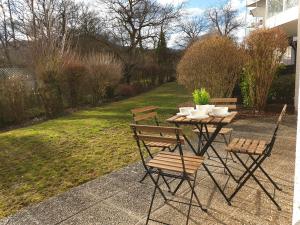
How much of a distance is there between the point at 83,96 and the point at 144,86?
8912mm

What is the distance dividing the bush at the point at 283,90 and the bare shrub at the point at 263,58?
767 millimetres

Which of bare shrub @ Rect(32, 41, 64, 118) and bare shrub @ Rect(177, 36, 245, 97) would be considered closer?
bare shrub @ Rect(177, 36, 245, 97)

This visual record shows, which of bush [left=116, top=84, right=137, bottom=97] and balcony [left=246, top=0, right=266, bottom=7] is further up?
balcony [left=246, top=0, right=266, bottom=7]

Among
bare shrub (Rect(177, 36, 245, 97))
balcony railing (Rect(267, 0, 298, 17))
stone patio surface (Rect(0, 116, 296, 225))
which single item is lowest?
stone patio surface (Rect(0, 116, 296, 225))

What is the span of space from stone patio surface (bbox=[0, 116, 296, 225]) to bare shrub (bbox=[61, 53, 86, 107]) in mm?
8329

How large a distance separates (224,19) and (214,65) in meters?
33.7

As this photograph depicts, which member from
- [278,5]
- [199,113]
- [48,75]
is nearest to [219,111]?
[199,113]

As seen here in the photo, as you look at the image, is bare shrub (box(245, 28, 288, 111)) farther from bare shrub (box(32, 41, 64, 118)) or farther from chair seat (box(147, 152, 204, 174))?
bare shrub (box(32, 41, 64, 118))

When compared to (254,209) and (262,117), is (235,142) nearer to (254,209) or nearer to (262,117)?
(254,209)

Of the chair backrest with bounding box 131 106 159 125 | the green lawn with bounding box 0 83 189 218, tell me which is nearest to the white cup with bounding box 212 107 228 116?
the chair backrest with bounding box 131 106 159 125

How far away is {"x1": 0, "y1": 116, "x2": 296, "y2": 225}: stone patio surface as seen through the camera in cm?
300

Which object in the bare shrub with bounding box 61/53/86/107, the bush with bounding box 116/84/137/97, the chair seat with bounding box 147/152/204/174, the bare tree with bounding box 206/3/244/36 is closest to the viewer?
the chair seat with bounding box 147/152/204/174

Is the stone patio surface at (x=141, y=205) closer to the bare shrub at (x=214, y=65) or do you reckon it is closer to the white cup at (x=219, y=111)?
the white cup at (x=219, y=111)

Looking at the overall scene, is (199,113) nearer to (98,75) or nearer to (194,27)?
(98,75)
